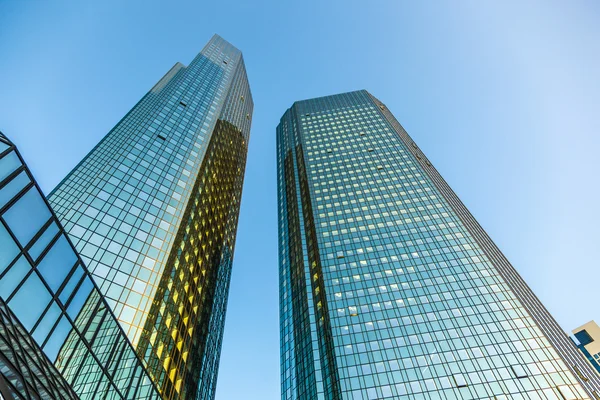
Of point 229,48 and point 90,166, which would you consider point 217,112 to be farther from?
point 229,48

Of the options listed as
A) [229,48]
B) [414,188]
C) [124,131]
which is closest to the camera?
[124,131]

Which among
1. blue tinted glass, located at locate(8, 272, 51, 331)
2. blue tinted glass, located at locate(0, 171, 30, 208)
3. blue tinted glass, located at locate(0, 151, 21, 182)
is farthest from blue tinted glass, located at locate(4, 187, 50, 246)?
blue tinted glass, located at locate(8, 272, 51, 331)

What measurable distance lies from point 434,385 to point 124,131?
66664 millimetres

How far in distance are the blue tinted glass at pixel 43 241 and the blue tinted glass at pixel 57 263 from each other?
1.43 feet

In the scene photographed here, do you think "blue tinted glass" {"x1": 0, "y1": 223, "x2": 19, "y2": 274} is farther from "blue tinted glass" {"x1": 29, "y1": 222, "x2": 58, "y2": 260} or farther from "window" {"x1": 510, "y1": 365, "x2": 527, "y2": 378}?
"window" {"x1": 510, "y1": 365, "x2": 527, "y2": 378}

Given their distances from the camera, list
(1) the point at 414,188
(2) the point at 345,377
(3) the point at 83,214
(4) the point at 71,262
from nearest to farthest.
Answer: (4) the point at 71,262 → (3) the point at 83,214 → (2) the point at 345,377 → (1) the point at 414,188

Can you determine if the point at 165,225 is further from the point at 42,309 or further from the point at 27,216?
the point at 27,216

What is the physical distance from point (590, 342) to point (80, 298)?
19260 cm

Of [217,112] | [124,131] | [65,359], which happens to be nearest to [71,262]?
[65,359]

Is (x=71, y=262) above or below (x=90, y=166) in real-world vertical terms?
below

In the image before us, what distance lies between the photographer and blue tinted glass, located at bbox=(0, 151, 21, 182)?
16.1m

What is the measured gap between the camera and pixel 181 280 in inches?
2100

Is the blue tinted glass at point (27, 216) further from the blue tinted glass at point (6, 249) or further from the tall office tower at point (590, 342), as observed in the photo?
the tall office tower at point (590, 342)

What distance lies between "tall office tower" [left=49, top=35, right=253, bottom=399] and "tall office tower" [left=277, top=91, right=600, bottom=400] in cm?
1749
